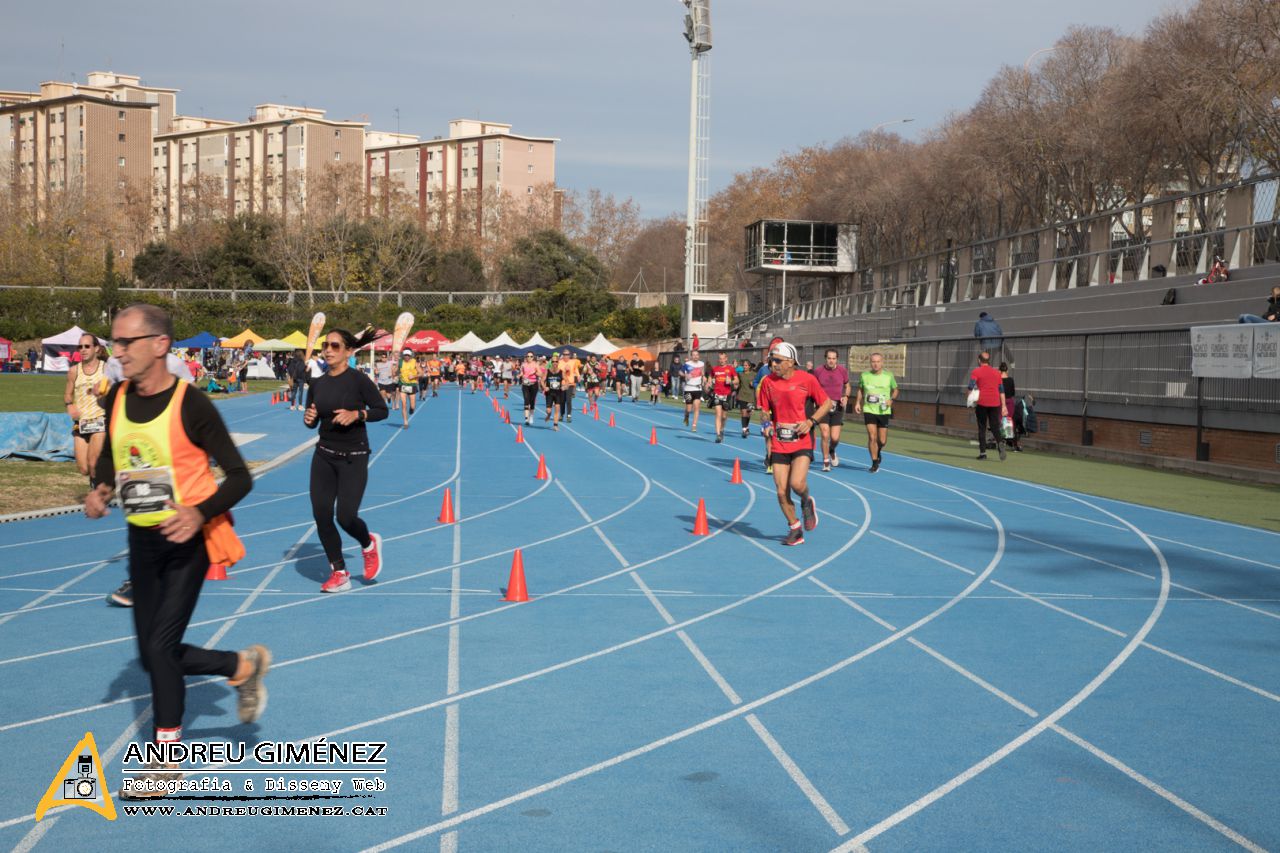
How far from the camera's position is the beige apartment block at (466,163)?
125875 millimetres

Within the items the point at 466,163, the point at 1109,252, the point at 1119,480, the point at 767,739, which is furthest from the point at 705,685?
the point at 466,163

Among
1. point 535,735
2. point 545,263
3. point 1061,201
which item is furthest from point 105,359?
point 545,263

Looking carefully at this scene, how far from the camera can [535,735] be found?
6090mm

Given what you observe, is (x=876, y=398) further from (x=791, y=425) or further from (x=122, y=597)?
(x=122, y=597)

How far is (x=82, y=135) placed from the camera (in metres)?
119

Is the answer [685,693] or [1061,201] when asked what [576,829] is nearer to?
[685,693]

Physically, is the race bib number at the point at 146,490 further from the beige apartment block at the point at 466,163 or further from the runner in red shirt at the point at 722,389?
the beige apartment block at the point at 466,163

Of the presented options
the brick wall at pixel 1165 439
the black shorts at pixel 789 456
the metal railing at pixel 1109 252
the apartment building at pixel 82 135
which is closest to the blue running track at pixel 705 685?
the black shorts at pixel 789 456

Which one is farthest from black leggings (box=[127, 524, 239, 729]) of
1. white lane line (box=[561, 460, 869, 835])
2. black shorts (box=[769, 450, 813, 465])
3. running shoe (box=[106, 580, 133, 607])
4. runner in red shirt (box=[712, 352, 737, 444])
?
runner in red shirt (box=[712, 352, 737, 444])

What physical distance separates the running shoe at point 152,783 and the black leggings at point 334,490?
4.29 metres

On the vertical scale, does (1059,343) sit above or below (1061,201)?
below

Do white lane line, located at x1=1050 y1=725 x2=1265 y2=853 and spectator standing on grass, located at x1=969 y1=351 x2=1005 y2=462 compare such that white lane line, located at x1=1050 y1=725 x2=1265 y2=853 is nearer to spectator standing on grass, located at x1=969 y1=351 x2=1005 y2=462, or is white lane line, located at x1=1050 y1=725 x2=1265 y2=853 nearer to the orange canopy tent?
spectator standing on grass, located at x1=969 y1=351 x2=1005 y2=462

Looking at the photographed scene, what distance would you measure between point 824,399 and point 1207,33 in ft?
98.5

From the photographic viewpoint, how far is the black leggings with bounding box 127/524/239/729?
5.04 metres
